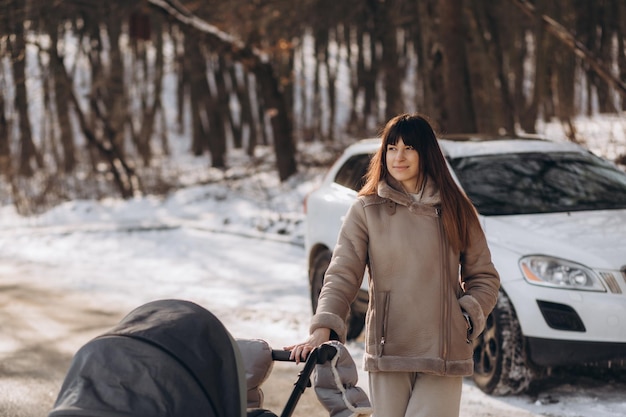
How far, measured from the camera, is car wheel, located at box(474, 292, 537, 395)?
22.2ft

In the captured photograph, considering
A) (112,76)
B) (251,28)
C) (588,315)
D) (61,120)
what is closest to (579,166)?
(588,315)

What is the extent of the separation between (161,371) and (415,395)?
49.5 inches

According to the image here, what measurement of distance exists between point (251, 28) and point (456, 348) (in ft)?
64.5

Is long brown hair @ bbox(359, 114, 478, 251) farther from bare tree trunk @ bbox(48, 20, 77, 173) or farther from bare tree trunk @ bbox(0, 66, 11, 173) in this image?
bare tree trunk @ bbox(48, 20, 77, 173)

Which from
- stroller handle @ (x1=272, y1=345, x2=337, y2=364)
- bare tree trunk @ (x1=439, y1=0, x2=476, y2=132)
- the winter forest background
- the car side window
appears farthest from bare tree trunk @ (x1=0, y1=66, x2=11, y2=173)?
stroller handle @ (x1=272, y1=345, x2=337, y2=364)

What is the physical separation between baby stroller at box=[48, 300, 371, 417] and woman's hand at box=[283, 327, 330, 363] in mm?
213

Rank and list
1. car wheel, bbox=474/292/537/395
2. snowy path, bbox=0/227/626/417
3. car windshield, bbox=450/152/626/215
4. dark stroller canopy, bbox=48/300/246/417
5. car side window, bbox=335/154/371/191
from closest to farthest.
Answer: dark stroller canopy, bbox=48/300/246/417 → car wheel, bbox=474/292/537/395 → snowy path, bbox=0/227/626/417 → car windshield, bbox=450/152/626/215 → car side window, bbox=335/154/371/191

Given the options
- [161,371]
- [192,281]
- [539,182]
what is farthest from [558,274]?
[192,281]

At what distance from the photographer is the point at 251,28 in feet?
75.6

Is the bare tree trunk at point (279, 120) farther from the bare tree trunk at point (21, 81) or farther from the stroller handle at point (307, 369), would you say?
the stroller handle at point (307, 369)

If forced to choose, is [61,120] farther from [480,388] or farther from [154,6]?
[480,388]

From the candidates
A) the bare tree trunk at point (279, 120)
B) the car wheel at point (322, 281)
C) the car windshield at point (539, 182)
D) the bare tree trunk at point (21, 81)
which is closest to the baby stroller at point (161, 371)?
the car windshield at point (539, 182)

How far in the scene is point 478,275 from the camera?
418 centimetres

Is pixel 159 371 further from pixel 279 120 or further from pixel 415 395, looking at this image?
pixel 279 120
